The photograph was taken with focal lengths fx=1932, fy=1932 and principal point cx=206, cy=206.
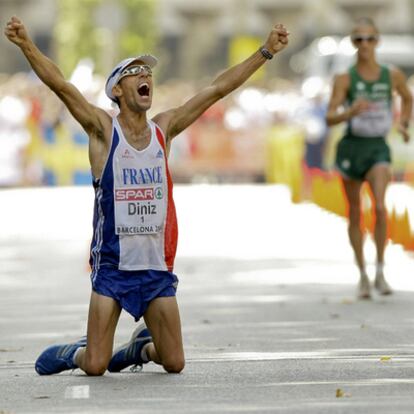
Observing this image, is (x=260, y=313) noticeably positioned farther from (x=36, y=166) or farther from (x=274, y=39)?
(x=36, y=166)

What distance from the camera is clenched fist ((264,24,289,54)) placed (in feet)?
34.6

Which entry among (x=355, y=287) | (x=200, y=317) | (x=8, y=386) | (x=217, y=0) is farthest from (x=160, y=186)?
(x=217, y=0)

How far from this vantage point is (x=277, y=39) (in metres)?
10.5

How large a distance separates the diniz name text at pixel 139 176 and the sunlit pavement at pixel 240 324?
1032mm

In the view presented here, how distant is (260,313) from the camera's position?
1405 cm

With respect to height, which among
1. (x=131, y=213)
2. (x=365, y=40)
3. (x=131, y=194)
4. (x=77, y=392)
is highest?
(x=365, y=40)

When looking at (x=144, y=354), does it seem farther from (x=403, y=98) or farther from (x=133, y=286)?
(x=403, y=98)

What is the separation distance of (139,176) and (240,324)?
323cm

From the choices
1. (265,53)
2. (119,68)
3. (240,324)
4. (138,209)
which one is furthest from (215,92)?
(240,324)

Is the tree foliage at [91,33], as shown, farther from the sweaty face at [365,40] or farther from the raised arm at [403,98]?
the sweaty face at [365,40]

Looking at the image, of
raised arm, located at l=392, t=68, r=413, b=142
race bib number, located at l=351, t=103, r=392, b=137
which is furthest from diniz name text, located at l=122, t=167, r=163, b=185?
raised arm, located at l=392, t=68, r=413, b=142

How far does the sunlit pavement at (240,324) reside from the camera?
914cm

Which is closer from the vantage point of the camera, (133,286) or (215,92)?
(133,286)

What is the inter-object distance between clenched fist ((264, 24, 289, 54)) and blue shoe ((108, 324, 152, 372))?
5.54ft
